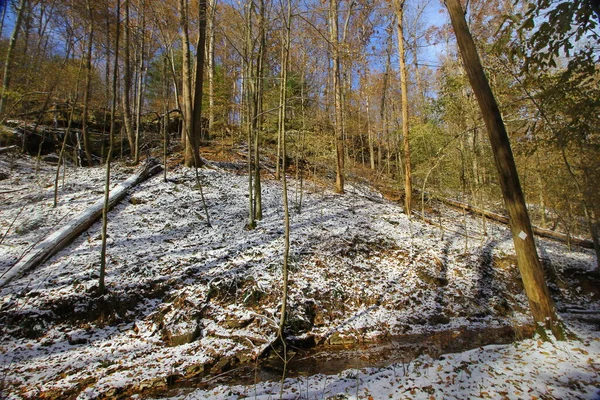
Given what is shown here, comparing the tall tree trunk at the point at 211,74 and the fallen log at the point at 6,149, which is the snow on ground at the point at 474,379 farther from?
the fallen log at the point at 6,149

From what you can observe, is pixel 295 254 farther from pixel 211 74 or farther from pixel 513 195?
pixel 211 74

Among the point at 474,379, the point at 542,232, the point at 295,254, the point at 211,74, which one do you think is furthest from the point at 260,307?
the point at 211,74

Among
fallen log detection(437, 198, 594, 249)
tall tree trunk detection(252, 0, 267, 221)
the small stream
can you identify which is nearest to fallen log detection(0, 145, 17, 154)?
tall tree trunk detection(252, 0, 267, 221)

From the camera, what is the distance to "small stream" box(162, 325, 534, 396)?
4.03 metres

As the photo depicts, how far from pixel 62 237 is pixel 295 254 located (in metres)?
5.25

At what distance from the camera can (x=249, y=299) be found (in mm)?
5613

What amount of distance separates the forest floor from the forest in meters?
0.04

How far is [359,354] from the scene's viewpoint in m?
4.79

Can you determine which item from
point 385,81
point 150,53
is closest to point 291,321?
point 150,53

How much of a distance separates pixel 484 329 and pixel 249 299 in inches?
193

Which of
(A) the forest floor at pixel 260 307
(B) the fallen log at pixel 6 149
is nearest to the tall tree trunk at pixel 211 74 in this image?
(A) the forest floor at pixel 260 307

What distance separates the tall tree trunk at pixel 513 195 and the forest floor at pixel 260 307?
537mm

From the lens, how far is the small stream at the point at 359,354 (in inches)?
159

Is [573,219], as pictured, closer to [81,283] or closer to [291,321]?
[291,321]
